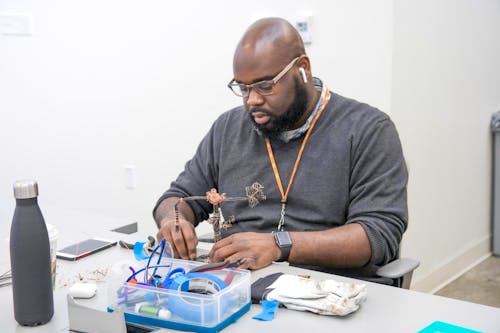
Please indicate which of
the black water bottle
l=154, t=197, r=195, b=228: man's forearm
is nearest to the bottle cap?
the black water bottle

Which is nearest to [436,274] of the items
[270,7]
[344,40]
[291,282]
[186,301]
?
[344,40]

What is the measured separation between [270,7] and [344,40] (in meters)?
0.41

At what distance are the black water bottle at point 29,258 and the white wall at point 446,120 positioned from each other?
1818 mm

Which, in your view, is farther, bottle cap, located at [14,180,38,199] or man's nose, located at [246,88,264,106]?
man's nose, located at [246,88,264,106]

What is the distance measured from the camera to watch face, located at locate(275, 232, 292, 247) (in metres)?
1.50

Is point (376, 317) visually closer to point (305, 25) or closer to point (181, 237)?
point (181, 237)

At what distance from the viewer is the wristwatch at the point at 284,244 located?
1.49 metres

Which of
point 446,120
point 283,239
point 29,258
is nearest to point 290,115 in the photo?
point 283,239

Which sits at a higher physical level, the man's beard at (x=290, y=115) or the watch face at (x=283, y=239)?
the man's beard at (x=290, y=115)

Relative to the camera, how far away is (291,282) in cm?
125

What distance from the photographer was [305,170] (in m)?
1.77

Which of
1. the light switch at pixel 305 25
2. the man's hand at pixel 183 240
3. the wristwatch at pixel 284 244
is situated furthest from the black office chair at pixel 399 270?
the light switch at pixel 305 25

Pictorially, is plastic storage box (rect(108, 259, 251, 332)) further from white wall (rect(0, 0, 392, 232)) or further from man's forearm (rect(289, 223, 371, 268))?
white wall (rect(0, 0, 392, 232))

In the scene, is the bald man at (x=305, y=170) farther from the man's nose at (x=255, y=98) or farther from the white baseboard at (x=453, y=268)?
the white baseboard at (x=453, y=268)
